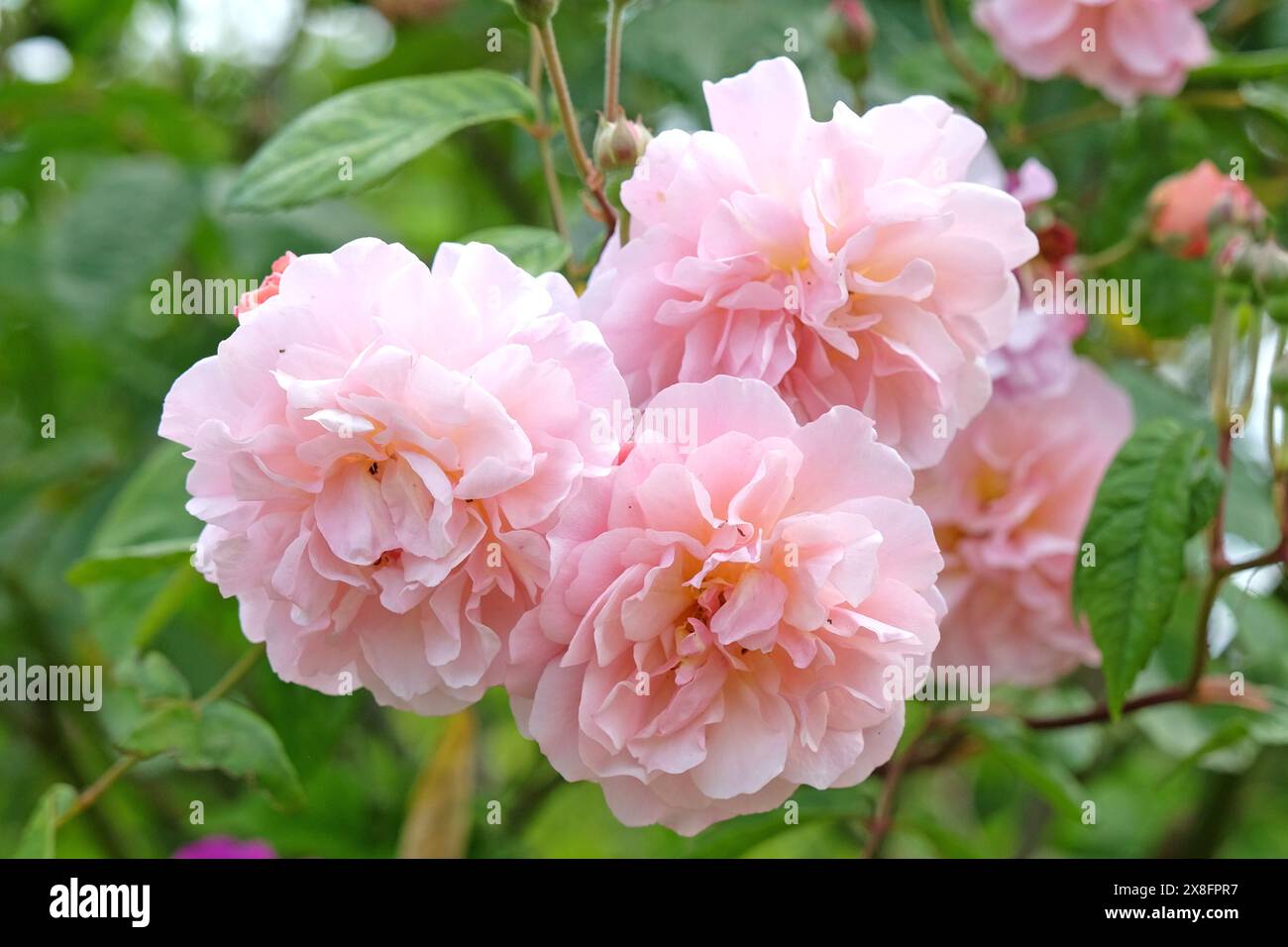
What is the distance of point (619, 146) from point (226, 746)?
1.41 feet

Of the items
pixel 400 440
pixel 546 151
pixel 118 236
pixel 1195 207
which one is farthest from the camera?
pixel 118 236

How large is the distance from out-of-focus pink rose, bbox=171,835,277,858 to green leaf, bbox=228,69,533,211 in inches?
23.3

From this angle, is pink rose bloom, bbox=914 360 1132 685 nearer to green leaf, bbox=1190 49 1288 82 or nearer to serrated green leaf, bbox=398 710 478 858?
green leaf, bbox=1190 49 1288 82

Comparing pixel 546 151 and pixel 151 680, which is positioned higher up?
pixel 546 151

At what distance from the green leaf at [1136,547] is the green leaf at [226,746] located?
0.47m

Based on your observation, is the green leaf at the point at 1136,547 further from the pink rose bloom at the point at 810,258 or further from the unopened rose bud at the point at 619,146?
the unopened rose bud at the point at 619,146

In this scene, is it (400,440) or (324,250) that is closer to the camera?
(400,440)

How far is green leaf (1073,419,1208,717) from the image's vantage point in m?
0.72

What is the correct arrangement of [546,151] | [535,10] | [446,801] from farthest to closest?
[446,801] < [546,151] < [535,10]

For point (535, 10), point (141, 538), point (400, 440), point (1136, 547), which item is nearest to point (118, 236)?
point (141, 538)

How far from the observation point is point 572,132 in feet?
2.27

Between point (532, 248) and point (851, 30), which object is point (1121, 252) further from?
point (532, 248)
